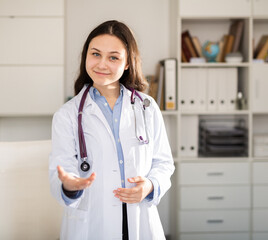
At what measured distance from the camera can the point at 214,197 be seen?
3062mm

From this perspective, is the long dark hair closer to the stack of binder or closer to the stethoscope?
the stethoscope

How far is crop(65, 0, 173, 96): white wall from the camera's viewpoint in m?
3.25

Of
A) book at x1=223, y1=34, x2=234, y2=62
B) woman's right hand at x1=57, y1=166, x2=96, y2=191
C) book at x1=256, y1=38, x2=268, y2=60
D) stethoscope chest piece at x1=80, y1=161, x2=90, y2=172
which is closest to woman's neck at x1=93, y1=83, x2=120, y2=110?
stethoscope chest piece at x1=80, y1=161, x2=90, y2=172

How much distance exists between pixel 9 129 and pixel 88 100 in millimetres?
2025

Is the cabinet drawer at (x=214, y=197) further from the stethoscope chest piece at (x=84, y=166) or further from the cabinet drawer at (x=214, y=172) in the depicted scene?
the stethoscope chest piece at (x=84, y=166)

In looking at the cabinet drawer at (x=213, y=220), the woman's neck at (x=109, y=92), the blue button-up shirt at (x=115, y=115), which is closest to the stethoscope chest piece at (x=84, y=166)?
the blue button-up shirt at (x=115, y=115)

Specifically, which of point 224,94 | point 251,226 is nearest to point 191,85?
point 224,94

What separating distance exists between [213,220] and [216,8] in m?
1.65

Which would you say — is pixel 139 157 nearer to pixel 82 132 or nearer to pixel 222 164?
pixel 82 132

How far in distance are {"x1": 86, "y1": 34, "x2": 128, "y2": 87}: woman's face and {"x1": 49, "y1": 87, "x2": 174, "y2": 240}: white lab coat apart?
11cm

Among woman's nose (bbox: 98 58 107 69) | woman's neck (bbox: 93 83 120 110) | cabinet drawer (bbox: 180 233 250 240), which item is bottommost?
cabinet drawer (bbox: 180 233 250 240)

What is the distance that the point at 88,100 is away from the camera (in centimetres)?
145

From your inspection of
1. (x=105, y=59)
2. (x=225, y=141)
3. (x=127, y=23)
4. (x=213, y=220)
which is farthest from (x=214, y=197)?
(x=105, y=59)

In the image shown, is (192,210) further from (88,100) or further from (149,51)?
(88,100)
